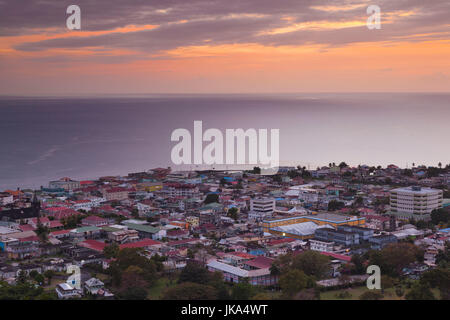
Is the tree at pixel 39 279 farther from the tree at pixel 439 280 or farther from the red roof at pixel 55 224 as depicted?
the tree at pixel 439 280

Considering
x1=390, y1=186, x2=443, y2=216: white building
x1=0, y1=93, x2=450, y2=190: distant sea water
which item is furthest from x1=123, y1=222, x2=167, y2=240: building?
x1=0, y1=93, x2=450, y2=190: distant sea water

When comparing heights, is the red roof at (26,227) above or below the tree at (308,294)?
above

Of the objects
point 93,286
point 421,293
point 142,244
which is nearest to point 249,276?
point 93,286

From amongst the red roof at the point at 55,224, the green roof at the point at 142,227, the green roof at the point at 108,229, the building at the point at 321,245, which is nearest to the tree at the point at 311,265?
the building at the point at 321,245

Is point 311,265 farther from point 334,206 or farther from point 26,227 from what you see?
point 26,227

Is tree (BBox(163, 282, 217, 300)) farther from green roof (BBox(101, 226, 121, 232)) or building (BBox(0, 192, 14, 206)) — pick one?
building (BBox(0, 192, 14, 206))
